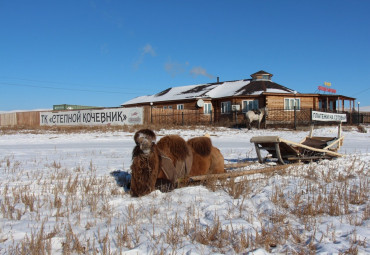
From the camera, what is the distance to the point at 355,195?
4.20m

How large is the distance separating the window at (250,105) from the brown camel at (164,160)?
27.5m

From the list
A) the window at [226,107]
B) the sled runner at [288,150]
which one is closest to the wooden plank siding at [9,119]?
the window at [226,107]

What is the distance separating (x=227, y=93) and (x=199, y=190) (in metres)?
30.1

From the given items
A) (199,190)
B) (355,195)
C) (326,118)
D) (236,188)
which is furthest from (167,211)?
(326,118)

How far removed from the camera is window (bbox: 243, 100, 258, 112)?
105ft

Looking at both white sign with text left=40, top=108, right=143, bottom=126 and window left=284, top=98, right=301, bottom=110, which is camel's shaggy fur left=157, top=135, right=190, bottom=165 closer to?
white sign with text left=40, top=108, right=143, bottom=126

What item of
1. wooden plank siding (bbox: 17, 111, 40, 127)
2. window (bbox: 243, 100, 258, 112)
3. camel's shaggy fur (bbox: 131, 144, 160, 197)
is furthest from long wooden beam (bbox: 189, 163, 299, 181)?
wooden plank siding (bbox: 17, 111, 40, 127)

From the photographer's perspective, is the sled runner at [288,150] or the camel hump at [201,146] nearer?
the camel hump at [201,146]

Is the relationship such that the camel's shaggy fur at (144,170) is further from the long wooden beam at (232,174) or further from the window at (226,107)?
the window at (226,107)

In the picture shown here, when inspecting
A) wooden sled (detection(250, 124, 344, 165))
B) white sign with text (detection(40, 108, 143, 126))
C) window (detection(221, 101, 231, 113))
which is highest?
window (detection(221, 101, 231, 113))

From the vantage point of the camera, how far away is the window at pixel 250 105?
31906 millimetres

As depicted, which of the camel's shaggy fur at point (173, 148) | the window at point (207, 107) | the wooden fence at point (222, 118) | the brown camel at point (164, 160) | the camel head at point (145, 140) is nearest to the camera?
the camel head at point (145, 140)

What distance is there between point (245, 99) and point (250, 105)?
850 mm

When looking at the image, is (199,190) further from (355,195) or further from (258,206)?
(355,195)
